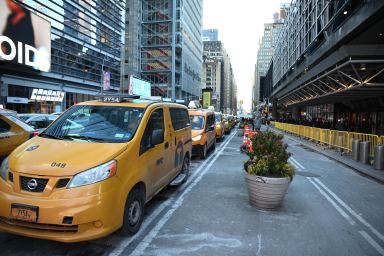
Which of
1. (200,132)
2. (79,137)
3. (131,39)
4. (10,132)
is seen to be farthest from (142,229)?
(131,39)

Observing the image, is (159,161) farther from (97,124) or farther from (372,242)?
(372,242)

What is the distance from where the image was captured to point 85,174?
14.6 feet

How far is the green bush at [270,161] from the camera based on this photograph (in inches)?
271

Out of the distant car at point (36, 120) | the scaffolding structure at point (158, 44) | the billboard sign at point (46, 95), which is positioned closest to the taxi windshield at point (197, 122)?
the distant car at point (36, 120)

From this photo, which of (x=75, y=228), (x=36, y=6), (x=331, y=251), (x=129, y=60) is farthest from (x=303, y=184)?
(x=129, y=60)

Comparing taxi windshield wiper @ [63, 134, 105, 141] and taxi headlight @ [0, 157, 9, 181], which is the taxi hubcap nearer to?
taxi windshield wiper @ [63, 134, 105, 141]

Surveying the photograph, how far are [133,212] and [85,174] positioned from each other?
3.93ft

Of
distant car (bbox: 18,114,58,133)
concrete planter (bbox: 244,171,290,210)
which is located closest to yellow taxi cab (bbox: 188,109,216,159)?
distant car (bbox: 18,114,58,133)

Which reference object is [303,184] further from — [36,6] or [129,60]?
[129,60]

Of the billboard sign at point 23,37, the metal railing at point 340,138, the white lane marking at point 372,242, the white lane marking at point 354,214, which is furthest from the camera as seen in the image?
the billboard sign at point 23,37

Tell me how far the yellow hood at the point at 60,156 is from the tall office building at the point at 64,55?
2804 cm

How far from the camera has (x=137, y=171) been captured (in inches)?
209

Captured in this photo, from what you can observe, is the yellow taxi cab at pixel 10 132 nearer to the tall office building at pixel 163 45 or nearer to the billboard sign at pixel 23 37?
the billboard sign at pixel 23 37

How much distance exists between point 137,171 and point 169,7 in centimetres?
8997
